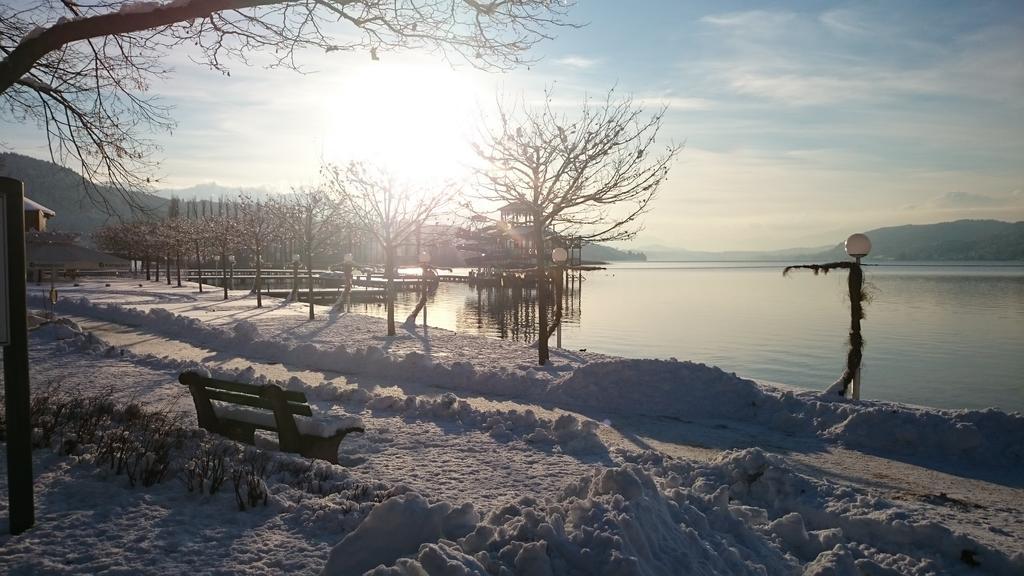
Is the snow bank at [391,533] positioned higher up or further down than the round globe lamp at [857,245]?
further down

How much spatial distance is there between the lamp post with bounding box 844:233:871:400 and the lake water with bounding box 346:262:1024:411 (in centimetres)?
26

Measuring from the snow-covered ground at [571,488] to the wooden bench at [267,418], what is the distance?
41cm

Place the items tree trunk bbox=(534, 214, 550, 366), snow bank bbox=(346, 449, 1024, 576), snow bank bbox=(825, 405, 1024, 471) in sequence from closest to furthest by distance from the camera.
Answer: snow bank bbox=(346, 449, 1024, 576) → snow bank bbox=(825, 405, 1024, 471) → tree trunk bbox=(534, 214, 550, 366)

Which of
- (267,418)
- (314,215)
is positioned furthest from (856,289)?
(314,215)

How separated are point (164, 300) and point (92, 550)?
1335 inches

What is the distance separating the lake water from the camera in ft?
65.8

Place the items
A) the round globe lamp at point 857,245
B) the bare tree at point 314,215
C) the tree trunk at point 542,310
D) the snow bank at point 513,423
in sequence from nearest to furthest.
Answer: the snow bank at point 513,423 → the round globe lamp at point 857,245 → the tree trunk at point 542,310 → the bare tree at point 314,215

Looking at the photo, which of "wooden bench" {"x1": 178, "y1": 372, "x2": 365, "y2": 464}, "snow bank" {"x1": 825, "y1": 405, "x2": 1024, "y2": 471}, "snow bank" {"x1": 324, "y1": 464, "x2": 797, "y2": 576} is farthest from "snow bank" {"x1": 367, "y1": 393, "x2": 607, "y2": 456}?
"snow bank" {"x1": 825, "y1": 405, "x2": 1024, "y2": 471}

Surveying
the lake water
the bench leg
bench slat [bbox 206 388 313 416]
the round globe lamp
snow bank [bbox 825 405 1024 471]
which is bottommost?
the lake water

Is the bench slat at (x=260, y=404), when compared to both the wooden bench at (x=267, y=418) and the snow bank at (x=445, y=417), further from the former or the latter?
the snow bank at (x=445, y=417)

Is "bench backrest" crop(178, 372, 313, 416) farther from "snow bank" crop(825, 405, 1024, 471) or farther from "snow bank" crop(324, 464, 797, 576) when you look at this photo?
"snow bank" crop(825, 405, 1024, 471)

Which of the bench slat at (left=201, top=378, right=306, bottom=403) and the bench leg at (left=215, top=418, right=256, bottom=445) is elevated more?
the bench slat at (left=201, top=378, right=306, bottom=403)

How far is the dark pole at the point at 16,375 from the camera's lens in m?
4.12

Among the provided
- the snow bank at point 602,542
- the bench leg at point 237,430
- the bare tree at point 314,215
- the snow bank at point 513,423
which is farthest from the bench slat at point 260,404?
the bare tree at point 314,215
